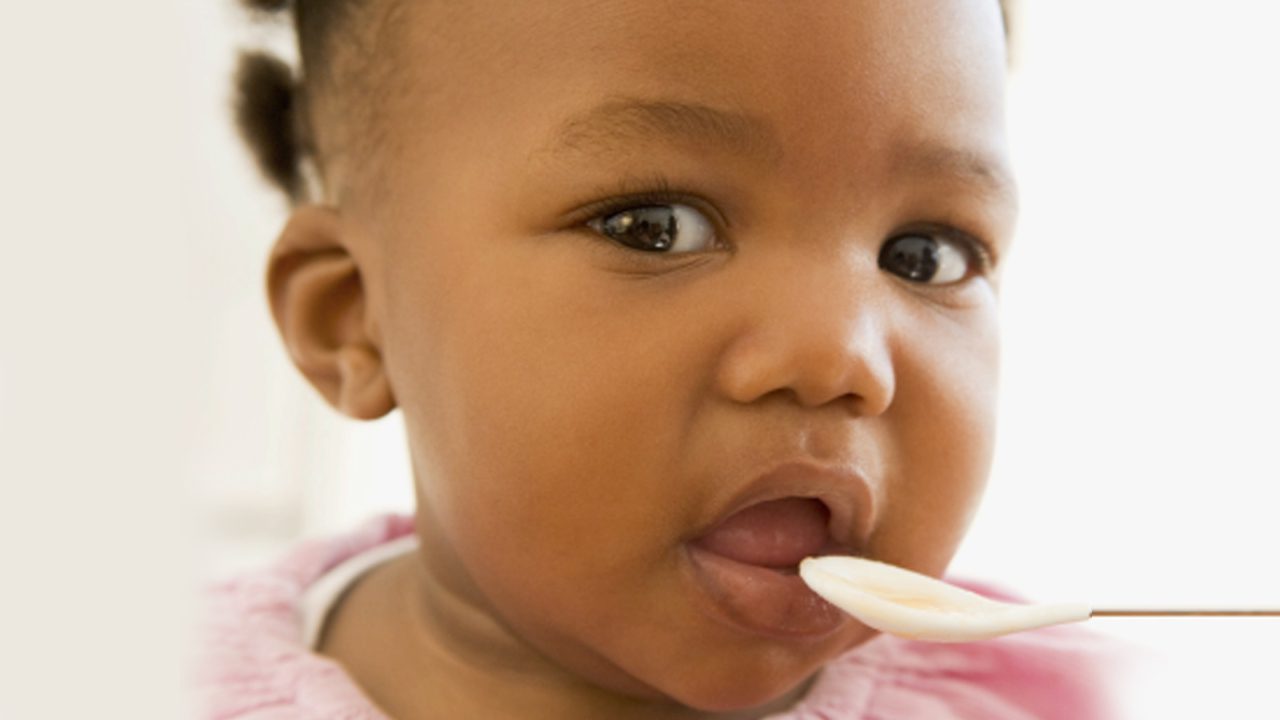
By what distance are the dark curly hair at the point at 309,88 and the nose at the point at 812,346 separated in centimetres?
28

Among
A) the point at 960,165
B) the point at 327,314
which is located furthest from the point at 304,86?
the point at 960,165

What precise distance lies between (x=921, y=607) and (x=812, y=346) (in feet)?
0.43

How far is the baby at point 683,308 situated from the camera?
65 cm

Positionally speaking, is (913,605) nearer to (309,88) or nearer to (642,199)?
(642,199)

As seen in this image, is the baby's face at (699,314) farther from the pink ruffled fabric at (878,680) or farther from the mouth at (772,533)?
the pink ruffled fabric at (878,680)

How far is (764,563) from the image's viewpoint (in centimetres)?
67

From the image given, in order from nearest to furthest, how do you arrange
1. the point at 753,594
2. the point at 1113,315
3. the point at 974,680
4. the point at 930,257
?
the point at 753,594 < the point at 930,257 < the point at 974,680 < the point at 1113,315

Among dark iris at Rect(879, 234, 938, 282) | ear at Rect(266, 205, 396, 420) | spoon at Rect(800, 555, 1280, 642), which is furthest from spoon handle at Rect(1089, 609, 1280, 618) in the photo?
ear at Rect(266, 205, 396, 420)

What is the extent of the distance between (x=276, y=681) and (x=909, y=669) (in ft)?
1.31

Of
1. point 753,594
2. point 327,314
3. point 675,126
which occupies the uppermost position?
point 675,126

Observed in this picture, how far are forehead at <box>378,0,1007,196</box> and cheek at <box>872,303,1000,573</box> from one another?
102 mm

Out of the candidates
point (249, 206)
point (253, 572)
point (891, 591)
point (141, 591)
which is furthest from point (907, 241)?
point (249, 206)

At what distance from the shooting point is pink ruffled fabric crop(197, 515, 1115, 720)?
821mm

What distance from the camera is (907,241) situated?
75cm
